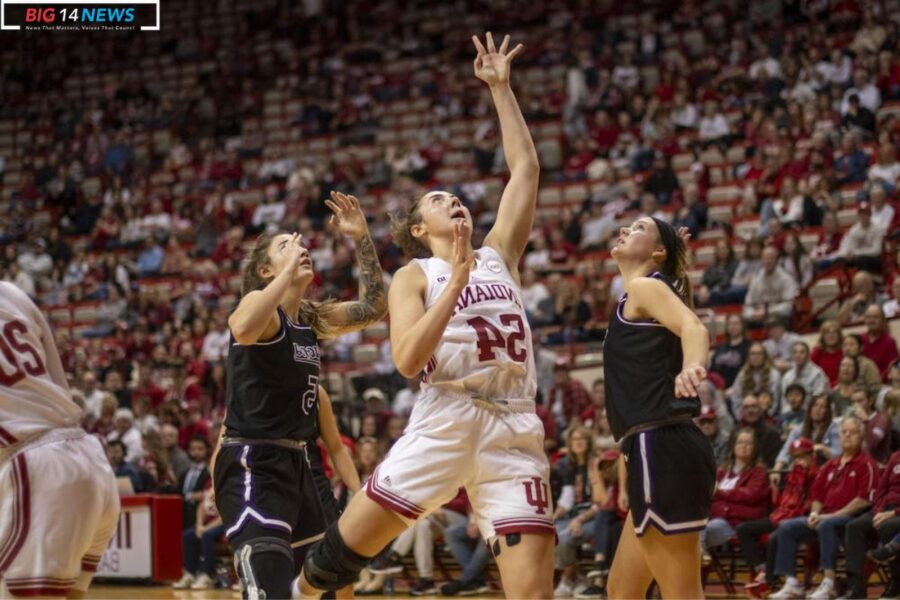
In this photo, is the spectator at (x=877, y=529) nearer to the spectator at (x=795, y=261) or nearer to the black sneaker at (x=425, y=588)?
the black sneaker at (x=425, y=588)

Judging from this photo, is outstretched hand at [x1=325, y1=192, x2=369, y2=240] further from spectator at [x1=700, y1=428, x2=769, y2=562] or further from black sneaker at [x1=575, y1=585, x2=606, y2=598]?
black sneaker at [x1=575, y1=585, x2=606, y2=598]

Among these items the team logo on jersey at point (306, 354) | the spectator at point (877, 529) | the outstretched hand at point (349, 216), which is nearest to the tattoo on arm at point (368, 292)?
the outstretched hand at point (349, 216)

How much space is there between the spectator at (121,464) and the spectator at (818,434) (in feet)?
22.3

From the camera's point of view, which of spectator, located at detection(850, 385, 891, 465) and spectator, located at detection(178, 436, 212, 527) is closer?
spectator, located at detection(850, 385, 891, 465)

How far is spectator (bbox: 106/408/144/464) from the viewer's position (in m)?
15.0

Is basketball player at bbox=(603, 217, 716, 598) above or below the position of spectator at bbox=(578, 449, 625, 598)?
above

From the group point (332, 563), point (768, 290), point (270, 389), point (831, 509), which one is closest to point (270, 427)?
point (270, 389)

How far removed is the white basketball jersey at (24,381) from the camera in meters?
5.04

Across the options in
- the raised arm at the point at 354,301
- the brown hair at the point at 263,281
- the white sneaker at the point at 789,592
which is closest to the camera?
the brown hair at the point at 263,281

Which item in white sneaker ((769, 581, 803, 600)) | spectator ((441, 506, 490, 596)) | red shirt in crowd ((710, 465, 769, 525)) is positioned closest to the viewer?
white sneaker ((769, 581, 803, 600))

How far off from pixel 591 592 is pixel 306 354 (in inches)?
226

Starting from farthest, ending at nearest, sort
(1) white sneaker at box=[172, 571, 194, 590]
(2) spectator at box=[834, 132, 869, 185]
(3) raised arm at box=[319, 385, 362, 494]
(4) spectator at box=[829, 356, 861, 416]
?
(2) spectator at box=[834, 132, 869, 185], (1) white sneaker at box=[172, 571, 194, 590], (4) spectator at box=[829, 356, 861, 416], (3) raised arm at box=[319, 385, 362, 494]

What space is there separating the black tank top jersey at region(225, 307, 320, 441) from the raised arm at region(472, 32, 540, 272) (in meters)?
1.05

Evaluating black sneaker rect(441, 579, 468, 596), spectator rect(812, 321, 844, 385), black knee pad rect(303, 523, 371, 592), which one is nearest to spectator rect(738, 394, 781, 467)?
spectator rect(812, 321, 844, 385)
